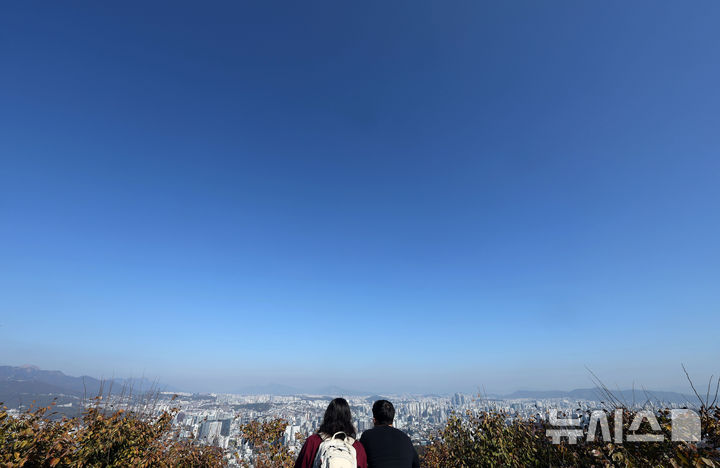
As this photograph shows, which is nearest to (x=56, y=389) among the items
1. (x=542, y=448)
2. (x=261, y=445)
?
(x=261, y=445)

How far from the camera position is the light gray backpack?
9.21 ft

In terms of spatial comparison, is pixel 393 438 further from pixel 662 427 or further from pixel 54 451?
pixel 54 451

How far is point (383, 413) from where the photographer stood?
140 inches

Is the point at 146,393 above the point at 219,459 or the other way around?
above

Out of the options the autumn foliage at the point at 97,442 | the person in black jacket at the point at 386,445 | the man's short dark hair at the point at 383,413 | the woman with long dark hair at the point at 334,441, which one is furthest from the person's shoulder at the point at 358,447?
the autumn foliage at the point at 97,442

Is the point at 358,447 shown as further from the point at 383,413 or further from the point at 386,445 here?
the point at 383,413

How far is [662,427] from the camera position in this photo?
391cm

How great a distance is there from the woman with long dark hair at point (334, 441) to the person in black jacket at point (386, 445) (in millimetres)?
155

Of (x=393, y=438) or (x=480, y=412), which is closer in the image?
(x=393, y=438)

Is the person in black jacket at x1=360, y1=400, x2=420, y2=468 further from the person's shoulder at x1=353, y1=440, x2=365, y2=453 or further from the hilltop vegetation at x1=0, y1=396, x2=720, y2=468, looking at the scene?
the hilltop vegetation at x1=0, y1=396, x2=720, y2=468

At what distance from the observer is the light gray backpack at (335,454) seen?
2809 millimetres

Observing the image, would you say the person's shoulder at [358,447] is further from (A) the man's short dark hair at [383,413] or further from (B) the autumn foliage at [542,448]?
(B) the autumn foliage at [542,448]

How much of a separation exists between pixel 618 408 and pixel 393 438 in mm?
4483

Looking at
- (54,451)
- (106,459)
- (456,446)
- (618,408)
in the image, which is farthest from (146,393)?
(618,408)
